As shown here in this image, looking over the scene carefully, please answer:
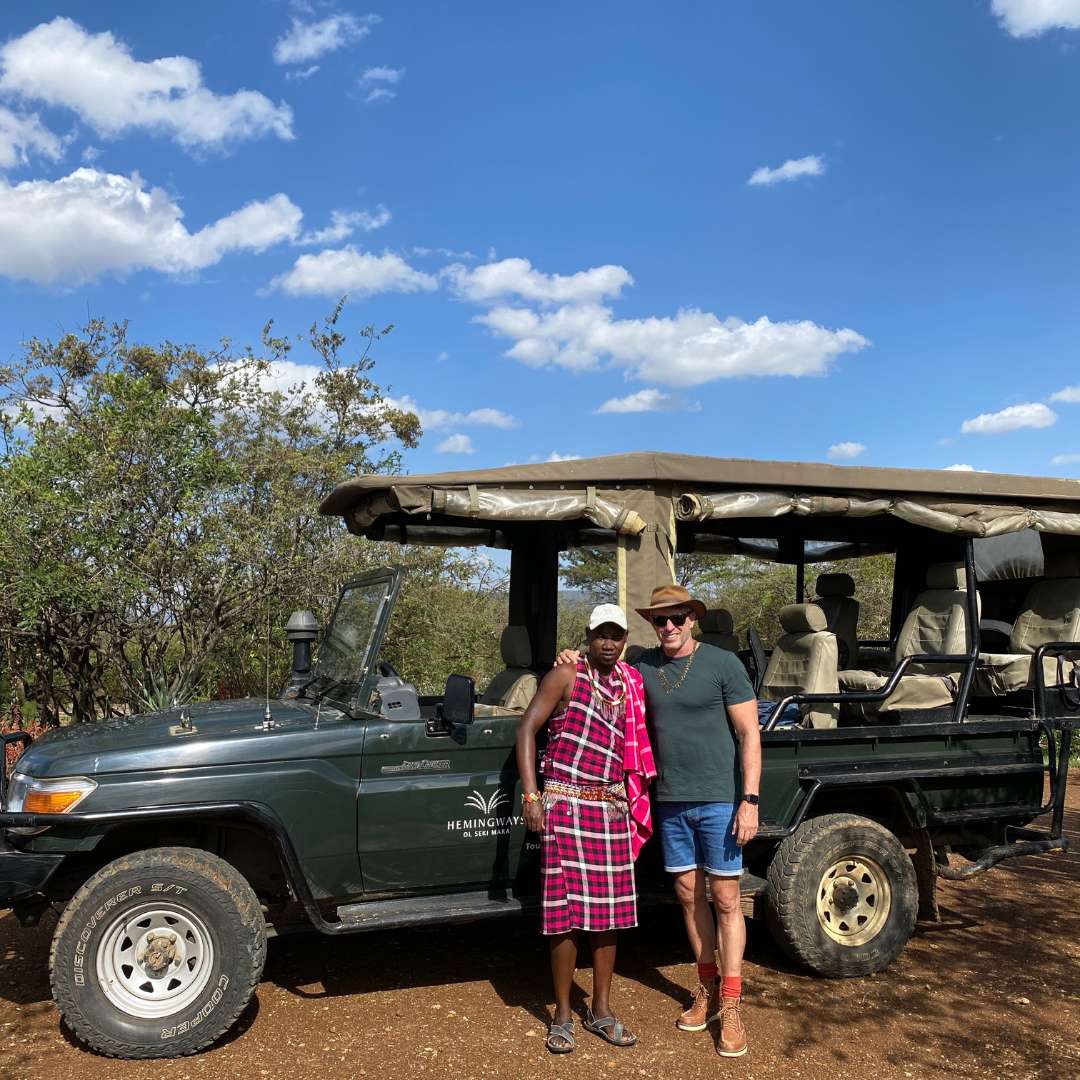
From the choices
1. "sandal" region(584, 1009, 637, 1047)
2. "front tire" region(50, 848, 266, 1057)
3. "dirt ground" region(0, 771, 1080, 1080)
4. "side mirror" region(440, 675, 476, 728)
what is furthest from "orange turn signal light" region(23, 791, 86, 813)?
"sandal" region(584, 1009, 637, 1047)

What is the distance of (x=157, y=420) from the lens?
35.8 ft

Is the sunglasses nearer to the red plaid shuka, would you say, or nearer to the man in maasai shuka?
the man in maasai shuka

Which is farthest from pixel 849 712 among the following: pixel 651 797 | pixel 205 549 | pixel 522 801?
pixel 205 549

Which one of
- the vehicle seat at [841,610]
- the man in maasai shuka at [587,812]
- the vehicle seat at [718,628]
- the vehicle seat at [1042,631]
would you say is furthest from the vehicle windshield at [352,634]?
the vehicle seat at [1042,631]

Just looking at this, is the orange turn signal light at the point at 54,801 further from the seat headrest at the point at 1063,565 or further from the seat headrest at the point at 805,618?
the seat headrest at the point at 1063,565

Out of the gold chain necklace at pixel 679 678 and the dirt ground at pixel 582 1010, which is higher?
the gold chain necklace at pixel 679 678

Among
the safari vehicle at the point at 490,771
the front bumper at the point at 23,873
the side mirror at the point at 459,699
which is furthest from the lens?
the side mirror at the point at 459,699

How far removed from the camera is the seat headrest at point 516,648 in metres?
6.36

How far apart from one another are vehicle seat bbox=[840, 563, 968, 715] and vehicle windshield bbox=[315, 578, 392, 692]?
2.93 m

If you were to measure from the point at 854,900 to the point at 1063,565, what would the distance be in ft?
10.0

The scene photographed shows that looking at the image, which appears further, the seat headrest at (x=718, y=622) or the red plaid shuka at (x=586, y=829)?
the seat headrest at (x=718, y=622)

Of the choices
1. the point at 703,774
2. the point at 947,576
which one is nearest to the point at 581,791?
the point at 703,774

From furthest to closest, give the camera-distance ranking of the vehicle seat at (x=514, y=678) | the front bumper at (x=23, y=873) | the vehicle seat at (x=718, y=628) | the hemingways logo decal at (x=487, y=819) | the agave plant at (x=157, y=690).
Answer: the agave plant at (x=157, y=690), the vehicle seat at (x=718, y=628), the vehicle seat at (x=514, y=678), the hemingways logo decal at (x=487, y=819), the front bumper at (x=23, y=873)

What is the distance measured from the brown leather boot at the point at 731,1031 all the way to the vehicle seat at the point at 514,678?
6.30 feet
